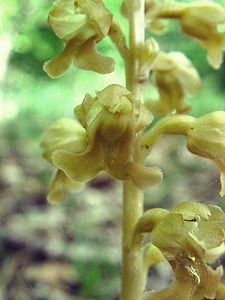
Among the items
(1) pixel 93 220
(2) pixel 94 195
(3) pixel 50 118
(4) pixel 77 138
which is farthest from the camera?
(3) pixel 50 118

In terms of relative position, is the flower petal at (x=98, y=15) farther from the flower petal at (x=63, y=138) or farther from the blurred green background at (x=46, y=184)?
the blurred green background at (x=46, y=184)

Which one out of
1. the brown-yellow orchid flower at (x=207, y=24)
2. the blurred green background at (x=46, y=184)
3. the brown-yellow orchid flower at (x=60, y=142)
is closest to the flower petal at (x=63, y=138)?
the brown-yellow orchid flower at (x=60, y=142)

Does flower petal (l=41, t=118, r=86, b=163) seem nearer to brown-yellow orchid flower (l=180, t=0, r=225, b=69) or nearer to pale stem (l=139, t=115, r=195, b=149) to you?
pale stem (l=139, t=115, r=195, b=149)

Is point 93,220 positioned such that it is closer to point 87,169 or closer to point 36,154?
point 36,154

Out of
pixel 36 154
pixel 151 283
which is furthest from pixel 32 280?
pixel 36 154

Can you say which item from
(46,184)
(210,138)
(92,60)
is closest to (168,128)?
(210,138)

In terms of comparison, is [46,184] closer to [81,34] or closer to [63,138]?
[63,138]

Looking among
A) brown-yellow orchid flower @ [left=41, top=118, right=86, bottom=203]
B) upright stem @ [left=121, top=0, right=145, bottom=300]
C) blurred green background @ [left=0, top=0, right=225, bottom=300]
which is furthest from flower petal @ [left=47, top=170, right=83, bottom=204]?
blurred green background @ [left=0, top=0, right=225, bottom=300]

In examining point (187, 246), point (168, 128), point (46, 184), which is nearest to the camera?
point (187, 246)
